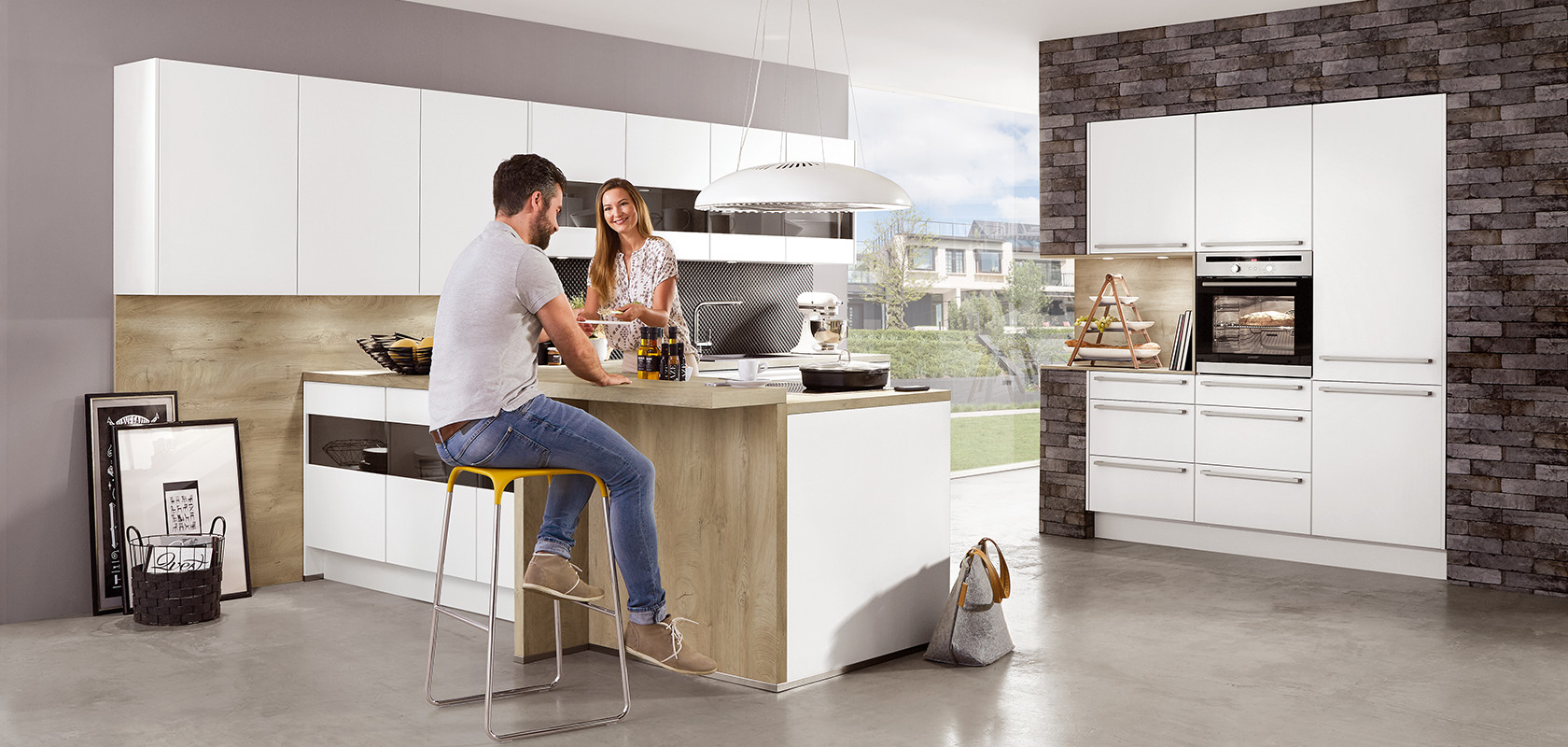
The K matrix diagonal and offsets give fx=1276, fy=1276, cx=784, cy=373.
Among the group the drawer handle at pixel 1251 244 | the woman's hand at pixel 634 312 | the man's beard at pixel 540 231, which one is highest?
the drawer handle at pixel 1251 244

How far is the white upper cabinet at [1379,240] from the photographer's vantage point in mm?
5742

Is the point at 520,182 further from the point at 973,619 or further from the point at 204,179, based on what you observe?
the point at 204,179

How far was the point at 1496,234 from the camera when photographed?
559 cm

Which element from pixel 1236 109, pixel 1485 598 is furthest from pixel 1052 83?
pixel 1485 598

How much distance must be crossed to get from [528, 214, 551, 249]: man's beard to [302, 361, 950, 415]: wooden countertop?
50 cm

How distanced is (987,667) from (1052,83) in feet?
12.4

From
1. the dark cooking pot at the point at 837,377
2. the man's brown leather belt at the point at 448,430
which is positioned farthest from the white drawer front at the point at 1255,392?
the man's brown leather belt at the point at 448,430

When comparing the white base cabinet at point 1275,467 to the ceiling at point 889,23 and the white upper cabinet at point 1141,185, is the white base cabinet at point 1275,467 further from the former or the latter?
the ceiling at point 889,23

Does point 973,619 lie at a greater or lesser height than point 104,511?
lesser

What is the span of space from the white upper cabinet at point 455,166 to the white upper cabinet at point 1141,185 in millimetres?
3021

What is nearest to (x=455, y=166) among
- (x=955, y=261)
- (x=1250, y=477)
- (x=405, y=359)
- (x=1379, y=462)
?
(x=405, y=359)

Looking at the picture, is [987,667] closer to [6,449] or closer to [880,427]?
[880,427]

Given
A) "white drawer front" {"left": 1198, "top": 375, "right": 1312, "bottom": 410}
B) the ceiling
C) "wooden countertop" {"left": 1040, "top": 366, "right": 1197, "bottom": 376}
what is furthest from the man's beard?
"white drawer front" {"left": 1198, "top": 375, "right": 1312, "bottom": 410}

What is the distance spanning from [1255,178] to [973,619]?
10.3 ft
